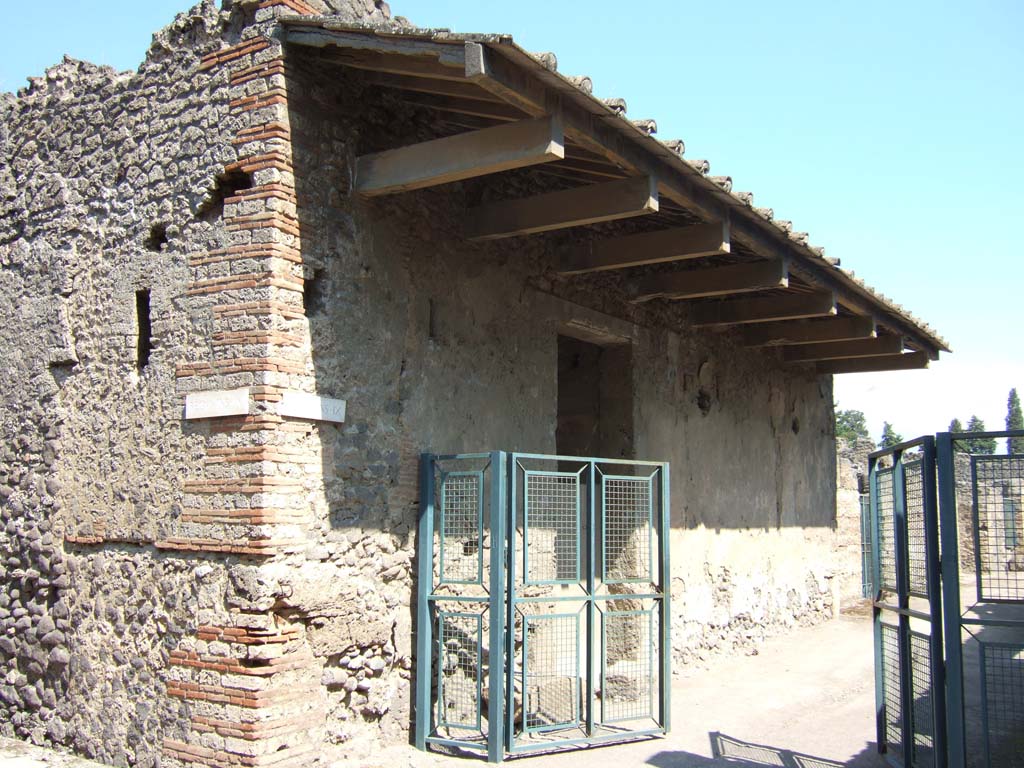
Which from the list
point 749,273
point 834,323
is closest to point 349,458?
point 749,273

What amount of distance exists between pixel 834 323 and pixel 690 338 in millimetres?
1690

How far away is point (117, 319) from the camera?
256 inches

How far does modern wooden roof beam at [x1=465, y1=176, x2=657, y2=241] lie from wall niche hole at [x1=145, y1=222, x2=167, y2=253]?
2.06m

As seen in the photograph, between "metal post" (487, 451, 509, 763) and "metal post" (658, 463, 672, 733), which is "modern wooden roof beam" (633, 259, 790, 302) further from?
"metal post" (487, 451, 509, 763)

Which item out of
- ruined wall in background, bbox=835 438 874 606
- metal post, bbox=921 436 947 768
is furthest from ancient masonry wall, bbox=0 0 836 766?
ruined wall in background, bbox=835 438 874 606

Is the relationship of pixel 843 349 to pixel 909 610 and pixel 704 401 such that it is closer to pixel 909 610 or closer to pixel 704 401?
pixel 704 401

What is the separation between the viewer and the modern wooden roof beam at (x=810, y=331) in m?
10.3

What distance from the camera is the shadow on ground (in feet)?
20.7

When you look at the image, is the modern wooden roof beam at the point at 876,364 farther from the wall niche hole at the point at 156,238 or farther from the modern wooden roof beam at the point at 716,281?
the wall niche hole at the point at 156,238

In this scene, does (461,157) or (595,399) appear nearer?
(461,157)

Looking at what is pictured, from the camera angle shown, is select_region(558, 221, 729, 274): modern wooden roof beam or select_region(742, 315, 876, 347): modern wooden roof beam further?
select_region(742, 315, 876, 347): modern wooden roof beam

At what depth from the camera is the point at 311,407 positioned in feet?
19.1

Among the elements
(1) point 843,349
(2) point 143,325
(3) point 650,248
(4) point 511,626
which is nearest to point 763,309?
(3) point 650,248

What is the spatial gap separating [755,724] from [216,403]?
4769 millimetres
